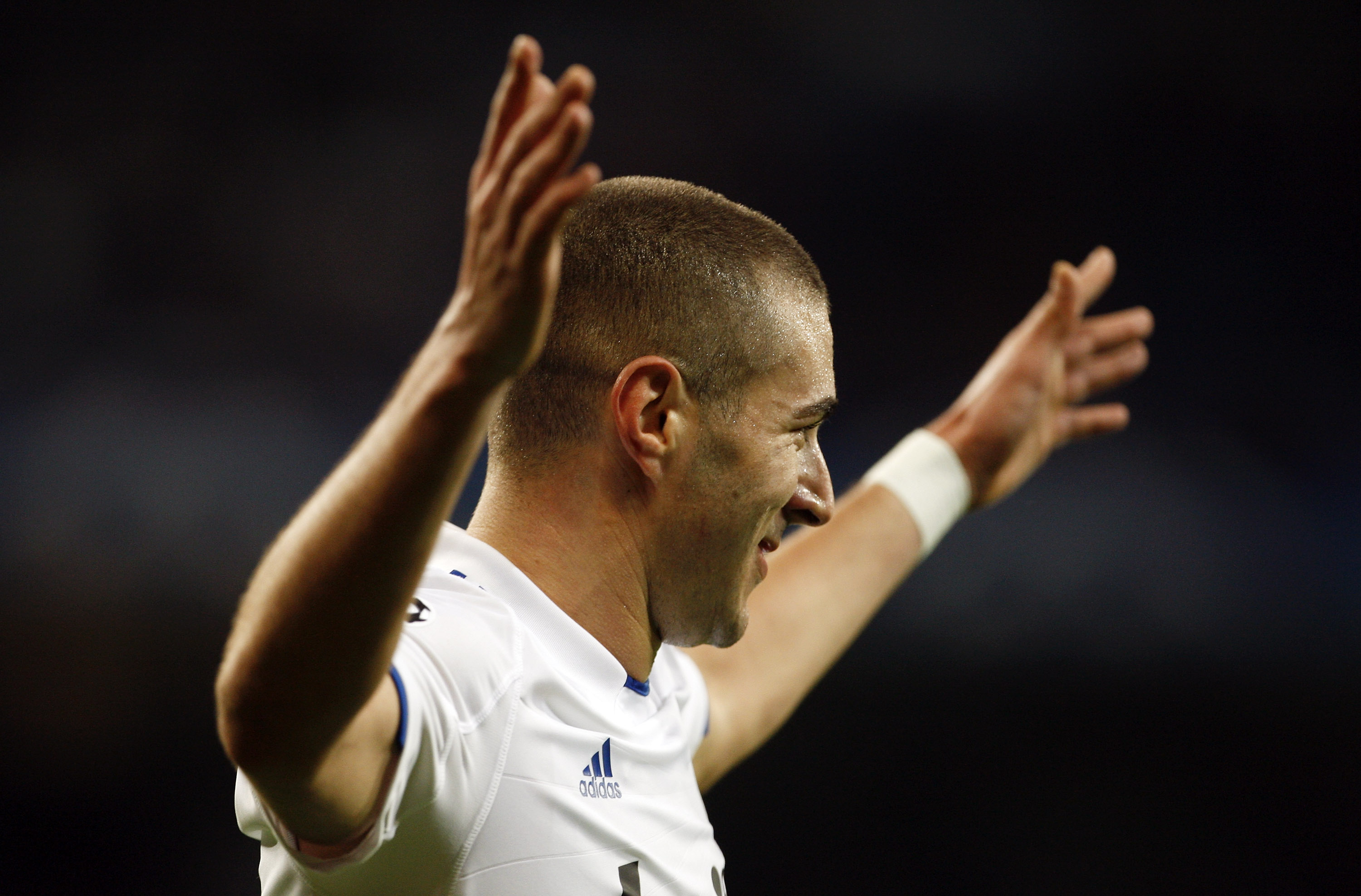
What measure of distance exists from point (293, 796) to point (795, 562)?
1.09m

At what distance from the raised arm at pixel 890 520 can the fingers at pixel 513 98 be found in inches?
38.4

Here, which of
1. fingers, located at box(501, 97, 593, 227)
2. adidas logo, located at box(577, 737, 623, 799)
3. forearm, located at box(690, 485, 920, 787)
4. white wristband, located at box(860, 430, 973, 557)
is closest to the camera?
fingers, located at box(501, 97, 593, 227)

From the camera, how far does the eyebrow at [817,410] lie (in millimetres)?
1080

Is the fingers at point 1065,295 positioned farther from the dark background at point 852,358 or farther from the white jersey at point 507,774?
the dark background at point 852,358

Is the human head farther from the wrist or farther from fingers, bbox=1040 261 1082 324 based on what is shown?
fingers, bbox=1040 261 1082 324

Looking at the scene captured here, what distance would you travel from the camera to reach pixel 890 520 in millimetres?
1706

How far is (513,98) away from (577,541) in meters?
0.52

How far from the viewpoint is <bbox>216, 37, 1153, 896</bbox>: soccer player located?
1.93 feet

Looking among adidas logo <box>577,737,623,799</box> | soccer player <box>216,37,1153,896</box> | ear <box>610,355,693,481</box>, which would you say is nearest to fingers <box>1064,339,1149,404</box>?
soccer player <box>216,37,1153,896</box>

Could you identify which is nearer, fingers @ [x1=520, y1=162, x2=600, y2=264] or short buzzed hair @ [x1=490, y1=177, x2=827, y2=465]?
fingers @ [x1=520, y1=162, x2=600, y2=264]

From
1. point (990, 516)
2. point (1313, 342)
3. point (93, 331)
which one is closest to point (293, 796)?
point (93, 331)

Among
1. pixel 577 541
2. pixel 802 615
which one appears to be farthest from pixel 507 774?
pixel 802 615

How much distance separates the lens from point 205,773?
2531mm

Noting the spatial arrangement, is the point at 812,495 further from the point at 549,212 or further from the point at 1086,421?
the point at 1086,421
